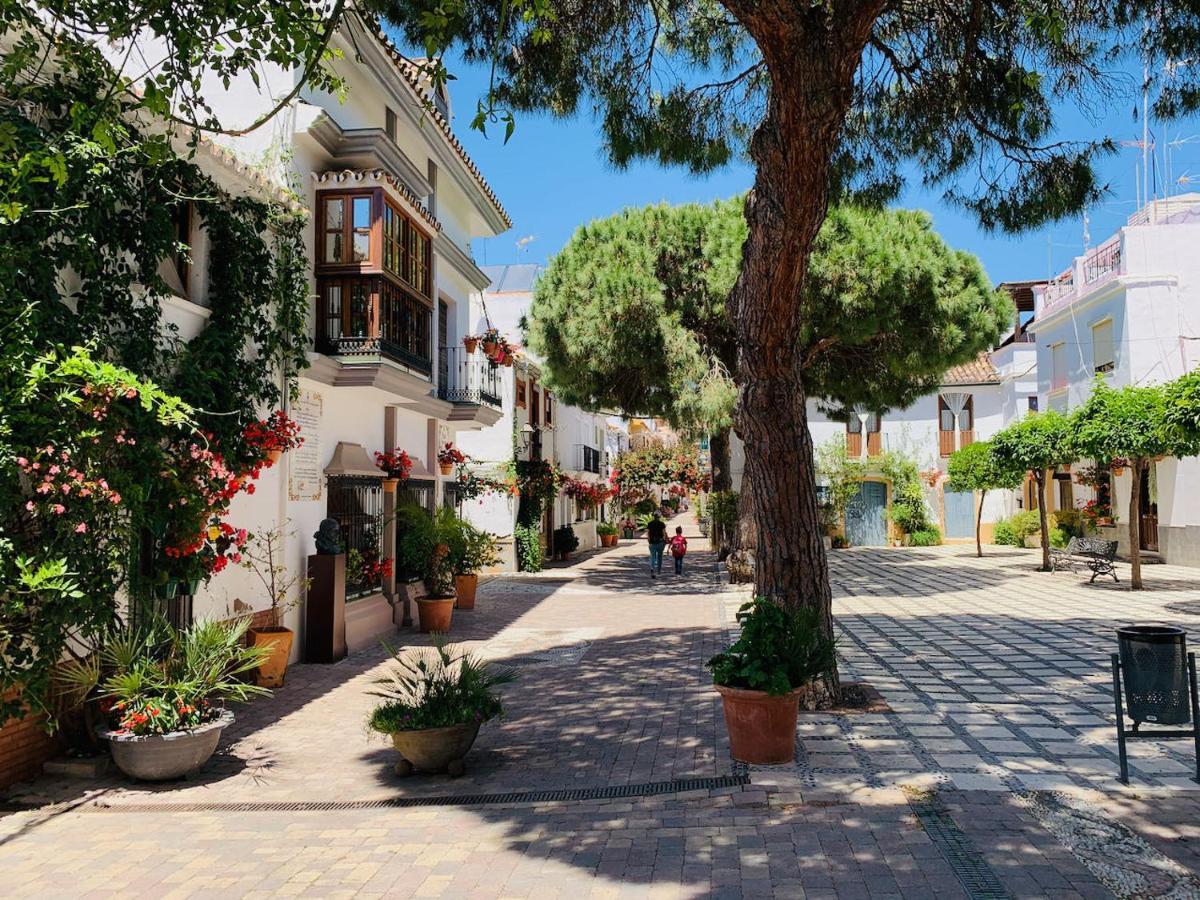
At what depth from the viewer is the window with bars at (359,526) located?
12039mm

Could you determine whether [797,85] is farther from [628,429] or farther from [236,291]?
[628,429]

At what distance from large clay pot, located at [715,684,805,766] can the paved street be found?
0.17 meters

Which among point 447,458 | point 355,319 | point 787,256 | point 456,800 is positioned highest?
point 355,319

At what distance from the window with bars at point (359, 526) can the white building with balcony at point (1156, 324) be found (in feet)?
58.9

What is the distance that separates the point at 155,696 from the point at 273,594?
367cm

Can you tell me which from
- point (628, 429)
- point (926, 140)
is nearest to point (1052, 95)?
point (926, 140)

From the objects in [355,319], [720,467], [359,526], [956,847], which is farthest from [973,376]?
[956,847]

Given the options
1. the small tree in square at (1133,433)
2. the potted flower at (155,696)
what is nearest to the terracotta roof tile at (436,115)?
the potted flower at (155,696)

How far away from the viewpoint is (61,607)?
231 inches

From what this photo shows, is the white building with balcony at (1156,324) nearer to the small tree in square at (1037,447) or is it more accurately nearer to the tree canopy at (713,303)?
the small tree in square at (1037,447)

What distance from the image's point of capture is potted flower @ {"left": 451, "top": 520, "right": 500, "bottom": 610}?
14906mm

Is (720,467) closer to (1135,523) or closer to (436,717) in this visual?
(1135,523)

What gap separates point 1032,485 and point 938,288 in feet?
55.0

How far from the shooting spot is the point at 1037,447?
20.7 metres
